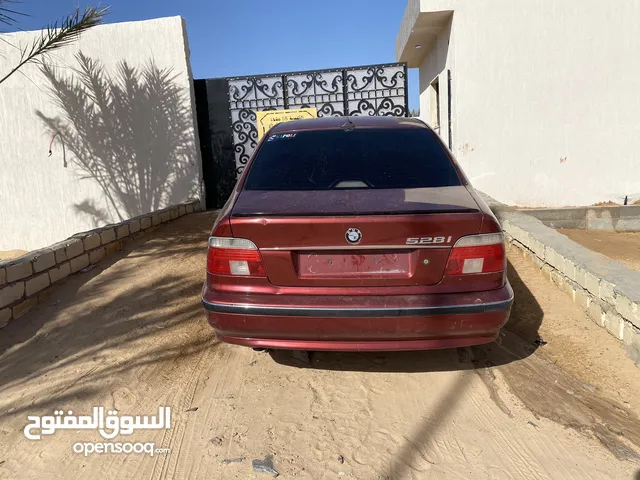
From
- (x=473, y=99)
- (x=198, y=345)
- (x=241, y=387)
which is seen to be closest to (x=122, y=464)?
(x=241, y=387)

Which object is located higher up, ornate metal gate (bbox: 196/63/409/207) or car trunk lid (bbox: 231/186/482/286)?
ornate metal gate (bbox: 196/63/409/207)

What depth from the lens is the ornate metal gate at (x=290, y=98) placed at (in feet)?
24.4

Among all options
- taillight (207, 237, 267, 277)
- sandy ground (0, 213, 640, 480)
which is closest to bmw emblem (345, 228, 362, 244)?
taillight (207, 237, 267, 277)

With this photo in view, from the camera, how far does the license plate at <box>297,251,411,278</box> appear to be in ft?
7.56

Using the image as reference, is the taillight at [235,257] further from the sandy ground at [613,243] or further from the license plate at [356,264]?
the sandy ground at [613,243]

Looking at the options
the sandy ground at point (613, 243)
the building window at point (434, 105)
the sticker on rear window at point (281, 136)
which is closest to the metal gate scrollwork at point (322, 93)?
the building window at point (434, 105)

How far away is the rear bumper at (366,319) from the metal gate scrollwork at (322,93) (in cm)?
545

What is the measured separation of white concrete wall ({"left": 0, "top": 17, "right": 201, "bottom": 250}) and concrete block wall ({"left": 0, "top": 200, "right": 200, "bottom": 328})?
7.50ft

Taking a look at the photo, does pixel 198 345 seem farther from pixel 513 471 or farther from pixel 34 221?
pixel 34 221

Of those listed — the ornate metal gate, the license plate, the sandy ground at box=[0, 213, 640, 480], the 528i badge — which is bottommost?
the sandy ground at box=[0, 213, 640, 480]

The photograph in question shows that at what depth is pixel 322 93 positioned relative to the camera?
7617mm

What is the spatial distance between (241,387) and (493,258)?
1.68 meters

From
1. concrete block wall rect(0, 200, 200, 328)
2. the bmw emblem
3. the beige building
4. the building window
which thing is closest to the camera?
the bmw emblem

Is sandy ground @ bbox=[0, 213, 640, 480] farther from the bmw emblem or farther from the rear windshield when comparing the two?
the rear windshield
